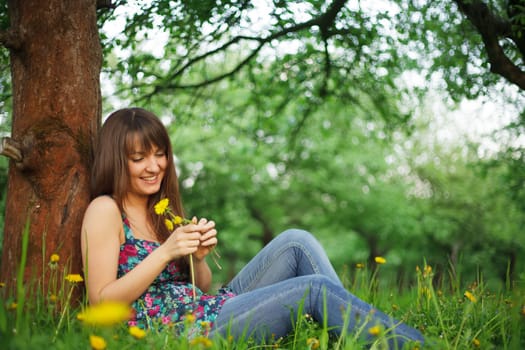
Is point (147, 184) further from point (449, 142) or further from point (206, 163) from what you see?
point (449, 142)

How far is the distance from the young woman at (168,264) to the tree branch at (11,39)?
59cm

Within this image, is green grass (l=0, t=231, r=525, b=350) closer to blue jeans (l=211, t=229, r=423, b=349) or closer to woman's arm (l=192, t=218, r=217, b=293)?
blue jeans (l=211, t=229, r=423, b=349)

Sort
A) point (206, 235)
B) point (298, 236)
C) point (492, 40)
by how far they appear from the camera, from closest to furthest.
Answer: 1. point (206, 235)
2. point (298, 236)
3. point (492, 40)

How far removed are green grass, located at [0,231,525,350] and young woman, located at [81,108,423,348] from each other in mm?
84

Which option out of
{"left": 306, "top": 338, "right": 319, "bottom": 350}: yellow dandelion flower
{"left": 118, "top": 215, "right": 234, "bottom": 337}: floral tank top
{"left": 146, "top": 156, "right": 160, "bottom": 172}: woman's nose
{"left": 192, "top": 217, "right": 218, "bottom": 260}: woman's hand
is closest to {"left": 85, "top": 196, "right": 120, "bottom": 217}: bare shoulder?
{"left": 118, "top": 215, "right": 234, "bottom": 337}: floral tank top

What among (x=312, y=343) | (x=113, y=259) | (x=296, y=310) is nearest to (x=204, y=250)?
(x=113, y=259)

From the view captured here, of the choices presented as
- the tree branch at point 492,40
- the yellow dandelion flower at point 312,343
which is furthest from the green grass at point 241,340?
the tree branch at point 492,40

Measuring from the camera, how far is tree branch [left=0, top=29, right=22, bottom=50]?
2.37 meters

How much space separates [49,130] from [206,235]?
914 mm

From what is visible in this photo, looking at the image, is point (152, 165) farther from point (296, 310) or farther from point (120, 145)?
point (296, 310)

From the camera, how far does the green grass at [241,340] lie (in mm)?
1481

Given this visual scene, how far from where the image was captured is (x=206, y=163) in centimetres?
1249

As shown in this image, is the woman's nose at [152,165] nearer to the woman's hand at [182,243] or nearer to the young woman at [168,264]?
the young woman at [168,264]

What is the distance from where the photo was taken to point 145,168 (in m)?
2.38
